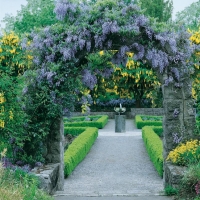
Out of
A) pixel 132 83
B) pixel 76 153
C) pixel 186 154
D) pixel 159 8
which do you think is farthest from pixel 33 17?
pixel 186 154

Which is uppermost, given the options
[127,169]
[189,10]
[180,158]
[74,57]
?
[189,10]

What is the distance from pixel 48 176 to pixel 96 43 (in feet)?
7.03

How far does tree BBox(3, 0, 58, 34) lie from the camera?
31016 millimetres

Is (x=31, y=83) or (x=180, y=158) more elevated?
(x=31, y=83)

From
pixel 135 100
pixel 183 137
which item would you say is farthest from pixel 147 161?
pixel 135 100

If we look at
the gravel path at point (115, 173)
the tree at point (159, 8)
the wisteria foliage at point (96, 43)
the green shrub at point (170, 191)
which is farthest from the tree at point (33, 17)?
the green shrub at point (170, 191)

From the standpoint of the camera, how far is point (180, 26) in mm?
7176

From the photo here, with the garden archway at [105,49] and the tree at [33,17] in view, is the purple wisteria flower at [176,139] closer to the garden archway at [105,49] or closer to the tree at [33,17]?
the garden archway at [105,49]

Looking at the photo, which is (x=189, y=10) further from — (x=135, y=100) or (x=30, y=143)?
(x=30, y=143)

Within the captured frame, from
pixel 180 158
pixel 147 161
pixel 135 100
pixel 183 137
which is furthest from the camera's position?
pixel 135 100

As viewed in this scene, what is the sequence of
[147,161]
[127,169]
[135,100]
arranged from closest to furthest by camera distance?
[127,169] < [147,161] < [135,100]

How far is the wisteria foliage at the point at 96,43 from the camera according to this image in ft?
22.6

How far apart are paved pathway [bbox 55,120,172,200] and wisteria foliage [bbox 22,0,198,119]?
1.70m

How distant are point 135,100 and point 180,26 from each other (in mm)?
19644
